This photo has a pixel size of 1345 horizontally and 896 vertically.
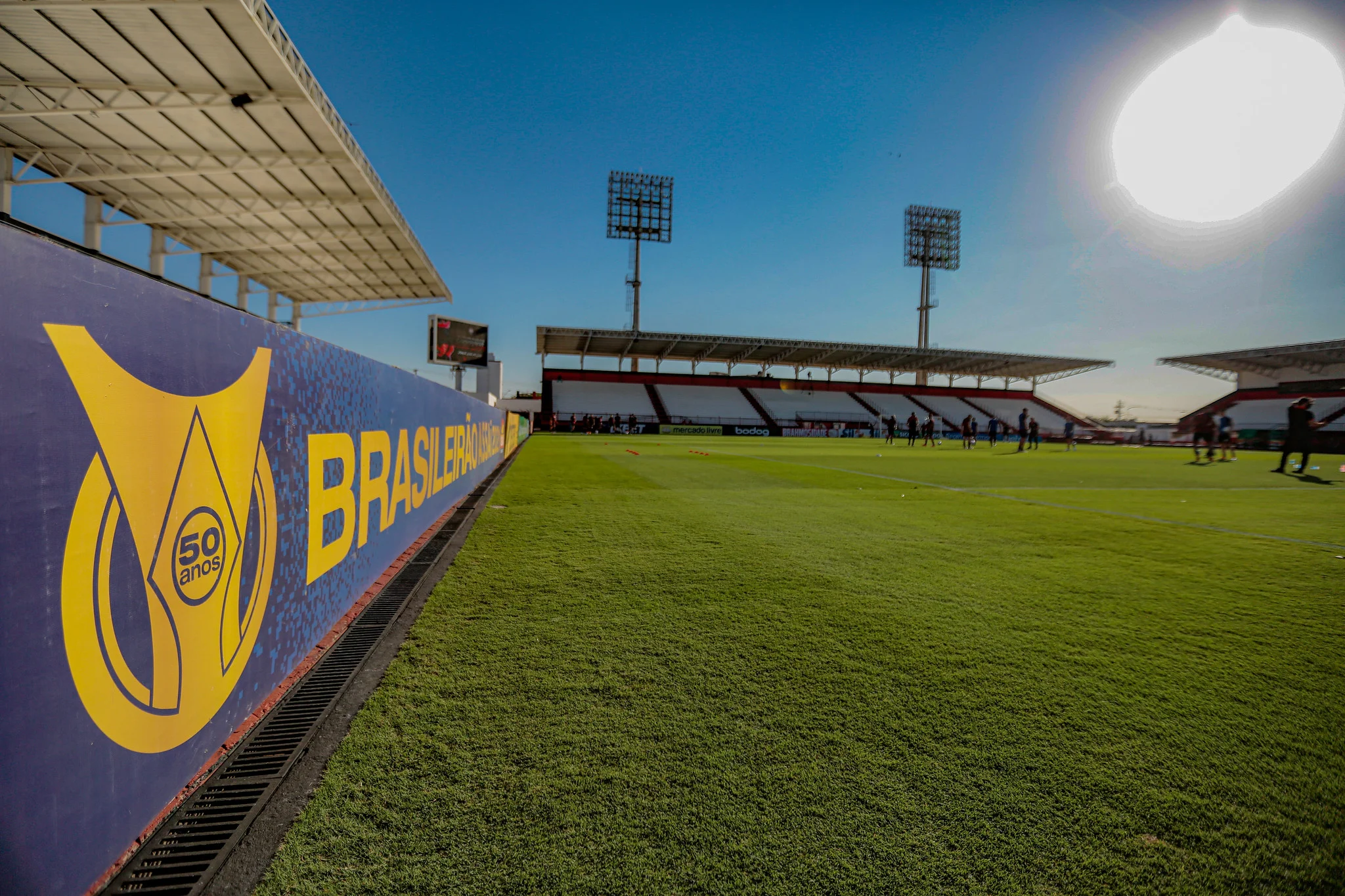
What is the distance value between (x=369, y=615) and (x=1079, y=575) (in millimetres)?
5121

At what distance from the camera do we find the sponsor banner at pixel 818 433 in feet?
145

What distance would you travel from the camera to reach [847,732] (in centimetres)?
203

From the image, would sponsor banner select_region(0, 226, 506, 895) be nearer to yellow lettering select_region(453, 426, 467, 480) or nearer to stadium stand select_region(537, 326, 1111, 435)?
yellow lettering select_region(453, 426, 467, 480)

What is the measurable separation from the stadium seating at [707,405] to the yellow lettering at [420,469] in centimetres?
3641

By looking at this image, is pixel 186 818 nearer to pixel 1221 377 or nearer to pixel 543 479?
pixel 543 479

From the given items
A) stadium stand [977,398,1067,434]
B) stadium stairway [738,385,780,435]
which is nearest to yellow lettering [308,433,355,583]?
stadium stairway [738,385,780,435]

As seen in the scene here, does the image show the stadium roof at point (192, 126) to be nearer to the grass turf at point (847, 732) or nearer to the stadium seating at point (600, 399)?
the grass turf at point (847, 732)

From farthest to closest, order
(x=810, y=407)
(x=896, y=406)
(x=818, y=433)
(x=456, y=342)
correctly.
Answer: (x=896, y=406)
(x=810, y=407)
(x=818, y=433)
(x=456, y=342)

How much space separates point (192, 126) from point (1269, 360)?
227ft

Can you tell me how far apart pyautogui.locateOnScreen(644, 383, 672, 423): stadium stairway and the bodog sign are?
39690 millimetres

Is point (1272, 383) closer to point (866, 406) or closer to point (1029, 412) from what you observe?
point (1029, 412)

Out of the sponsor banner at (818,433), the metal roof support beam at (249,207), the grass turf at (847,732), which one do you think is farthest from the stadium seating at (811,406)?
the grass turf at (847,732)

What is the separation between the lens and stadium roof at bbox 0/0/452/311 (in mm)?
7031

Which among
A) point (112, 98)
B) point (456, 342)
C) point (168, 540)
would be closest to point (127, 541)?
point (168, 540)
